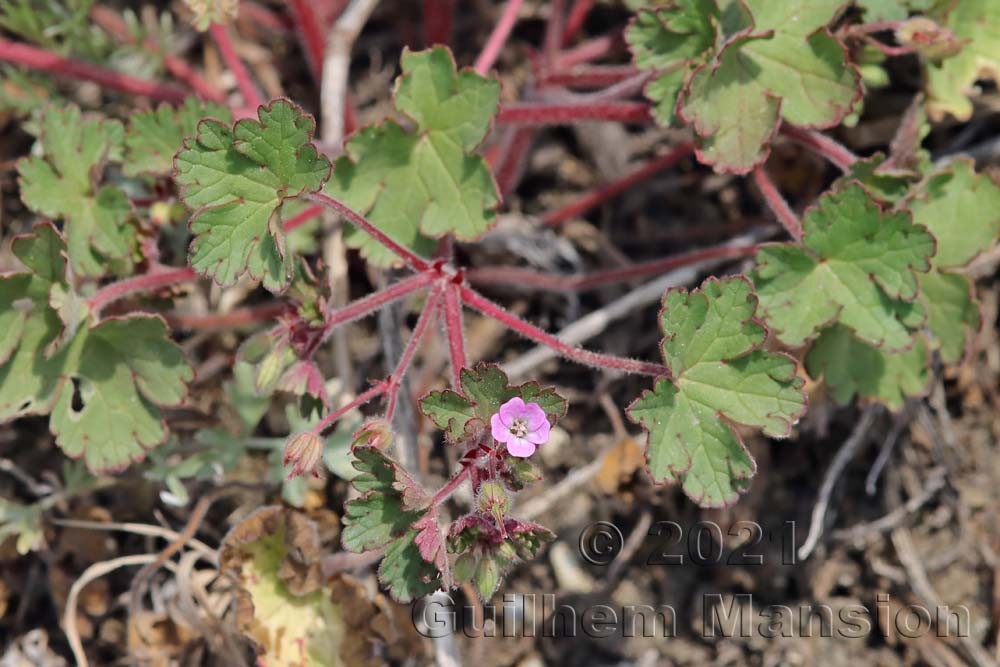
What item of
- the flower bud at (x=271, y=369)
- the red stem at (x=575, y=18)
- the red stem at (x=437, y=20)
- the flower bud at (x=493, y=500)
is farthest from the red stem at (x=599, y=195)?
the flower bud at (x=493, y=500)

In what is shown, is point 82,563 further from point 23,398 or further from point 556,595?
point 556,595

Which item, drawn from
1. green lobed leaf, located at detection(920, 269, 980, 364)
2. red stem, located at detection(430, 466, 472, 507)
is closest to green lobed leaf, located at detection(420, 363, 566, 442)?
red stem, located at detection(430, 466, 472, 507)

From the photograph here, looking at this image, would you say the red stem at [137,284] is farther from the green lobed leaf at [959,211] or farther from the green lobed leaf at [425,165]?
the green lobed leaf at [959,211]

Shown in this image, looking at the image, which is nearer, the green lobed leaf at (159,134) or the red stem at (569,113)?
the green lobed leaf at (159,134)

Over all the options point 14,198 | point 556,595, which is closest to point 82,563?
point 14,198

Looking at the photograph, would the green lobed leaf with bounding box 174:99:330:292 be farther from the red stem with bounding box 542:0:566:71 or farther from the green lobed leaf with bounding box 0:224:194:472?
the red stem with bounding box 542:0:566:71
